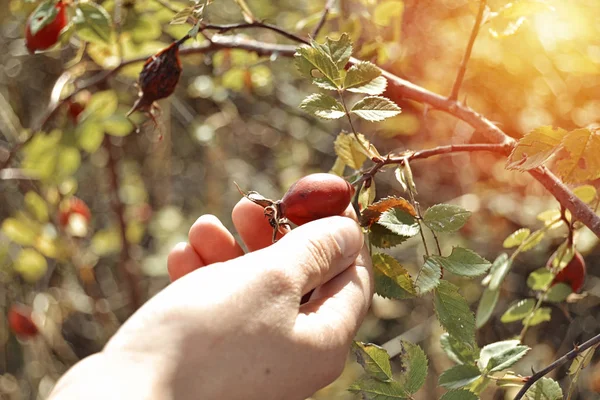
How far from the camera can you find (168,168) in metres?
3.04

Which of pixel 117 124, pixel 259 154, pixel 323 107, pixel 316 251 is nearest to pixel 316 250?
pixel 316 251

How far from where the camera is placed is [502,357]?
973 millimetres

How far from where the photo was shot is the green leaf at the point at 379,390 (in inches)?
37.0

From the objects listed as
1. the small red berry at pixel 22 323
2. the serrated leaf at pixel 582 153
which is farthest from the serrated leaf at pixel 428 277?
the small red berry at pixel 22 323

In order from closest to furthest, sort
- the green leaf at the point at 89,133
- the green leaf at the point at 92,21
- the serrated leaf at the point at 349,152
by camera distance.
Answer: the serrated leaf at the point at 349,152
the green leaf at the point at 92,21
the green leaf at the point at 89,133

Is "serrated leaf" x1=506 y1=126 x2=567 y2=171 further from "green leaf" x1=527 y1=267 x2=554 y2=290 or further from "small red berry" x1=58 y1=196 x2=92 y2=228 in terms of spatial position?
"small red berry" x1=58 y1=196 x2=92 y2=228

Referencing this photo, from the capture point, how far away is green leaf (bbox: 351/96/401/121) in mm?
989

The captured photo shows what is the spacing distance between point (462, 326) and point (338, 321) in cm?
18

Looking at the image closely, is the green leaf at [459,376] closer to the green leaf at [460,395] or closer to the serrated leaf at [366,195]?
the green leaf at [460,395]

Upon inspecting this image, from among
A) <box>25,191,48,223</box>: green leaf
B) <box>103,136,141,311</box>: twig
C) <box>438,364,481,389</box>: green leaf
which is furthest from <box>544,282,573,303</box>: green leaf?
<box>25,191,48,223</box>: green leaf

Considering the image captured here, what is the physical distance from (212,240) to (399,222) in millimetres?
377

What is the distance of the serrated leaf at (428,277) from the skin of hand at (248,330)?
0.10m

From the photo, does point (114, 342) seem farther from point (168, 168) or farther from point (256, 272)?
point (168, 168)

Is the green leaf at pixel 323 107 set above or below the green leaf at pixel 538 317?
above
